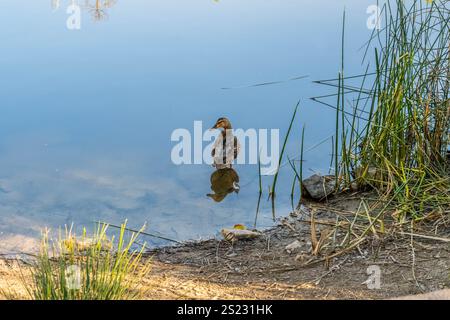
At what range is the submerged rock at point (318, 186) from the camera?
5.22 meters

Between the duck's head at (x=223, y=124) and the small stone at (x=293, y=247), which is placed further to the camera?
the duck's head at (x=223, y=124)

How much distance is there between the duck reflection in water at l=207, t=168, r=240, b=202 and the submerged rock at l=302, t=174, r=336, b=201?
1.86ft

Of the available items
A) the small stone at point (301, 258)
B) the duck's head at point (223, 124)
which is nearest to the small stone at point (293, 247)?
the small stone at point (301, 258)

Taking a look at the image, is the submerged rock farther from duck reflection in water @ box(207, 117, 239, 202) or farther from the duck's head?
the duck's head

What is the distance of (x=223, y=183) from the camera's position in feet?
18.9

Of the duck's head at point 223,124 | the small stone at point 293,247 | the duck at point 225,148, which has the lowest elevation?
the small stone at point 293,247

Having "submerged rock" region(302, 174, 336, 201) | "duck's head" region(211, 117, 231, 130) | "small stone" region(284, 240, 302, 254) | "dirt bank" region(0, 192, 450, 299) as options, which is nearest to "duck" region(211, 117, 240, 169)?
"duck's head" region(211, 117, 231, 130)

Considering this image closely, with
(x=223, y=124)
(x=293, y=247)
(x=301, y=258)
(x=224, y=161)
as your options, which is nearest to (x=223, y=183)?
(x=224, y=161)

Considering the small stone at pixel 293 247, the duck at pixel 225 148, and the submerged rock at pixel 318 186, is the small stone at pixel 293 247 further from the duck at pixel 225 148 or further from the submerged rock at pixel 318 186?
the duck at pixel 225 148

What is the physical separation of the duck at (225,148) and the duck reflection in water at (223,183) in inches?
3.6

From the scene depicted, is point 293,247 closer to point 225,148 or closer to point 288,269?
point 288,269

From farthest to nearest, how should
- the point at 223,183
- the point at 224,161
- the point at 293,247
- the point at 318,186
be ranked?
the point at 224,161
the point at 223,183
the point at 318,186
the point at 293,247

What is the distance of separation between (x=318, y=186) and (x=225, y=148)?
1102 millimetres

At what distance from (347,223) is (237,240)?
66 centimetres
